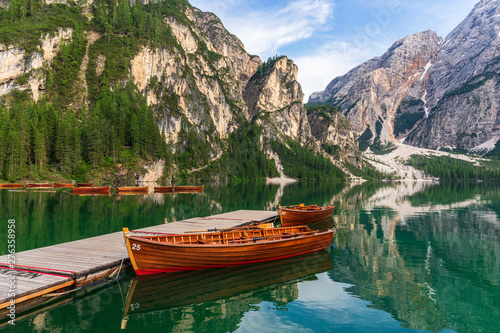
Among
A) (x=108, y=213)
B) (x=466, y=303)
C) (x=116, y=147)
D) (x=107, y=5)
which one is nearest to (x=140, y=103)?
(x=116, y=147)

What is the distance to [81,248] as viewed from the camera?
19.7 meters

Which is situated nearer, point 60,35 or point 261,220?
point 261,220

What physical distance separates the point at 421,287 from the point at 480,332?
5.15m

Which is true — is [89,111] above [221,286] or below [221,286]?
above

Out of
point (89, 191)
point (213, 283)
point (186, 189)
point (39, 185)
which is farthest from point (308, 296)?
point (39, 185)

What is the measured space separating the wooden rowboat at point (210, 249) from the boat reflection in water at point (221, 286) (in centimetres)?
55

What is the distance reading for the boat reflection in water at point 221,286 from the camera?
1437cm

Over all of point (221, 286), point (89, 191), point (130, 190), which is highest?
point (89, 191)

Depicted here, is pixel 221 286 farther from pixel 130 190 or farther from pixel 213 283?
pixel 130 190

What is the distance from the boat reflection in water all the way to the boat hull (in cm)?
1352

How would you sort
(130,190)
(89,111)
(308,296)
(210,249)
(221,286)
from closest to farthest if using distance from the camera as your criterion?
1. (308,296)
2. (221,286)
3. (210,249)
4. (130,190)
5. (89,111)

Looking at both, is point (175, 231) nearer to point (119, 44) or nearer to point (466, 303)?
point (466, 303)

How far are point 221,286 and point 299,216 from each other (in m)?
21.1

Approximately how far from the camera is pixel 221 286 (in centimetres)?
1673
